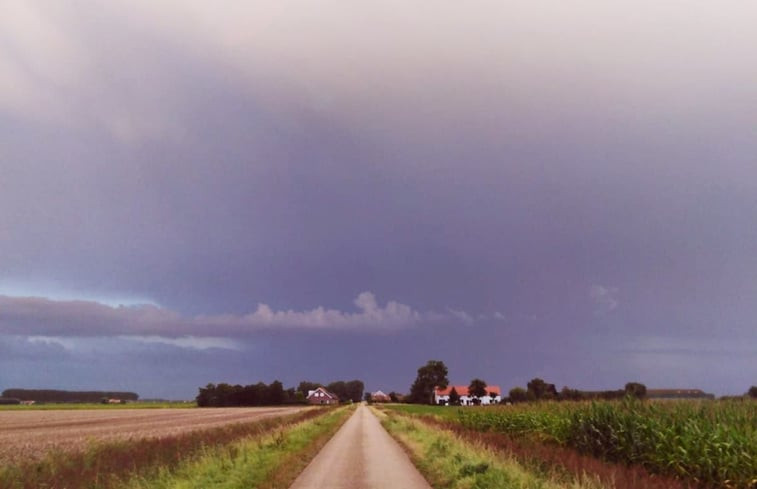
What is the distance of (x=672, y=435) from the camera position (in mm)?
21250

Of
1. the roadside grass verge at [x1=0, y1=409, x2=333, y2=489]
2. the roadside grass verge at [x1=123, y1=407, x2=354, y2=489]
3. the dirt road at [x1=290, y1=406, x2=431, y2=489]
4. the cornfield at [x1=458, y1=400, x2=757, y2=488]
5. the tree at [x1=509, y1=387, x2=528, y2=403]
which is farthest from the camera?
the tree at [x1=509, y1=387, x2=528, y2=403]

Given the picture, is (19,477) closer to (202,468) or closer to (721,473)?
(202,468)

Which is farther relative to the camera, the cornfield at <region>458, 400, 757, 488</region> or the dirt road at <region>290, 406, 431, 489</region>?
the dirt road at <region>290, 406, 431, 489</region>

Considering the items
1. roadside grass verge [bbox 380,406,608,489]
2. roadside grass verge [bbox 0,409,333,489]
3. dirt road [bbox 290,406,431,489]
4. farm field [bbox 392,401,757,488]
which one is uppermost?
farm field [bbox 392,401,757,488]

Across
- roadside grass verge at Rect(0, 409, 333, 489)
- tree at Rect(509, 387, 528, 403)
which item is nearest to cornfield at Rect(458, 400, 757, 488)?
roadside grass verge at Rect(0, 409, 333, 489)

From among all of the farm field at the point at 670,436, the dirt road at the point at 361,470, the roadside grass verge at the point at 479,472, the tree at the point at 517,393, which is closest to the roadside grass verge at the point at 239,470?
the dirt road at the point at 361,470

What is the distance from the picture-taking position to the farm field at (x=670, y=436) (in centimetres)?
1791

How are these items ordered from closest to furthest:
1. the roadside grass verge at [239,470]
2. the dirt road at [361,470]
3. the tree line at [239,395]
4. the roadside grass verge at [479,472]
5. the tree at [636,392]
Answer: the roadside grass verge at [479,472] < the dirt road at [361,470] < the roadside grass verge at [239,470] < the tree at [636,392] < the tree line at [239,395]

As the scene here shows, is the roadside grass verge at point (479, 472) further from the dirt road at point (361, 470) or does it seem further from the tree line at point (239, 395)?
the tree line at point (239, 395)

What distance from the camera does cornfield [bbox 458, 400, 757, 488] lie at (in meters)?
17.9

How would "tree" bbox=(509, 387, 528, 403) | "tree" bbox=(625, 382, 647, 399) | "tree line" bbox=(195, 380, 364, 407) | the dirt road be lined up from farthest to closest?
"tree line" bbox=(195, 380, 364, 407), "tree" bbox=(509, 387, 528, 403), "tree" bbox=(625, 382, 647, 399), the dirt road

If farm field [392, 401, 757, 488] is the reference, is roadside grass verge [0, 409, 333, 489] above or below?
below

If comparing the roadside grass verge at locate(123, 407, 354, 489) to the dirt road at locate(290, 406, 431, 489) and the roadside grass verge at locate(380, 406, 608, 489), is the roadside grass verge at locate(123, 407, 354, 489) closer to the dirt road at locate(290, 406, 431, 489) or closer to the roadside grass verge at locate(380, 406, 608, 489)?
the dirt road at locate(290, 406, 431, 489)

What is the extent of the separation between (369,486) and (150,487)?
22.3ft
